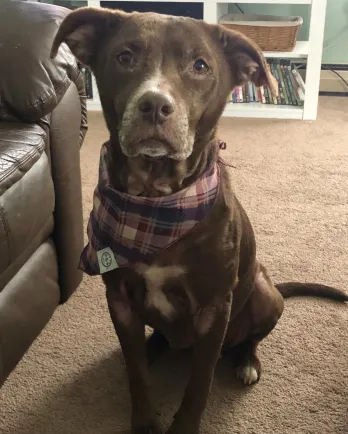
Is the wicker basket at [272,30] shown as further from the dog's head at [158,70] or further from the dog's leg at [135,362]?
the dog's leg at [135,362]

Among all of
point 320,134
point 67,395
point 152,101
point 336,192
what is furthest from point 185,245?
point 320,134

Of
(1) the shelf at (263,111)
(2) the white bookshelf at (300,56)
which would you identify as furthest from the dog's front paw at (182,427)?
(1) the shelf at (263,111)

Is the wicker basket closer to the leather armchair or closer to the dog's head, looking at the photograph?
the leather armchair

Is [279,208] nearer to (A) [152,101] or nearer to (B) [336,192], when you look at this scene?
(B) [336,192]

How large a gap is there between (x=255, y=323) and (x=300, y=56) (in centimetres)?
203

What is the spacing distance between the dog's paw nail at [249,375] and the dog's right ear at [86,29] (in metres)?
Answer: 0.79

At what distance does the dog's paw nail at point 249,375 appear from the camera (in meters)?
1.44

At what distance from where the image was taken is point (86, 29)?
1.16m

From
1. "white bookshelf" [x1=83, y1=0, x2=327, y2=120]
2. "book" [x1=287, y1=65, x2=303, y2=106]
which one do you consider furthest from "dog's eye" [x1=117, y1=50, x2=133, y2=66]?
"book" [x1=287, y1=65, x2=303, y2=106]

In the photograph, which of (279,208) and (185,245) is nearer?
(185,245)

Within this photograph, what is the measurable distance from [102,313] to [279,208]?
0.87m

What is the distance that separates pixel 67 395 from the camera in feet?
4.67

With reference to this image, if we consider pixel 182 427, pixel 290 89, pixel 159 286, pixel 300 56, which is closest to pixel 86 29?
pixel 159 286

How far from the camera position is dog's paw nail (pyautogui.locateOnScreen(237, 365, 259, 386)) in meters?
1.44
